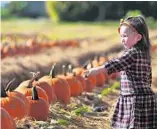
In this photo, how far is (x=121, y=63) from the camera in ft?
16.8

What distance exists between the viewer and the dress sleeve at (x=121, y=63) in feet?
16.6

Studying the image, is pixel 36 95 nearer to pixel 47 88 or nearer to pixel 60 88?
pixel 47 88

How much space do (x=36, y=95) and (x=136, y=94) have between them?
1.45 metres

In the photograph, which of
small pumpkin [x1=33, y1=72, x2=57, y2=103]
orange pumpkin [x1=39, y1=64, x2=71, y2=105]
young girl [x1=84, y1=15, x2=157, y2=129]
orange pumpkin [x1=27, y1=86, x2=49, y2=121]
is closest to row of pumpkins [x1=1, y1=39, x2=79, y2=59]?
orange pumpkin [x1=39, y1=64, x2=71, y2=105]

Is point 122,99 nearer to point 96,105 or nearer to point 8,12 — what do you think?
point 96,105

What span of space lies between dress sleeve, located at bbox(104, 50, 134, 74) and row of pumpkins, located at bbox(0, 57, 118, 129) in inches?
9.6

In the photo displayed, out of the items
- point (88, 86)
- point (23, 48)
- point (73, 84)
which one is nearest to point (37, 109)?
point (73, 84)

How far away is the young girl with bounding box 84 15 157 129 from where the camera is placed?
5.18m

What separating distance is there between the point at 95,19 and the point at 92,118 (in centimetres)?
4356

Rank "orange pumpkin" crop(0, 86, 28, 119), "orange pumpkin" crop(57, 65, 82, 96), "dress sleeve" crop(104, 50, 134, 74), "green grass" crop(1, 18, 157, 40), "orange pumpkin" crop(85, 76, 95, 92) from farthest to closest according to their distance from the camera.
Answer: "green grass" crop(1, 18, 157, 40) < "orange pumpkin" crop(85, 76, 95, 92) < "orange pumpkin" crop(57, 65, 82, 96) < "orange pumpkin" crop(0, 86, 28, 119) < "dress sleeve" crop(104, 50, 134, 74)

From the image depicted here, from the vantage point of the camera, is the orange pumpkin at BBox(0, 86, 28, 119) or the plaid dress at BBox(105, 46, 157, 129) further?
the orange pumpkin at BBox(0, 86, 28, 119)

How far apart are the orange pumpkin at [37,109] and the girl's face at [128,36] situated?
54.6 inches

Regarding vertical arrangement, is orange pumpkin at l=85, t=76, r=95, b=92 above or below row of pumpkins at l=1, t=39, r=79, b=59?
below

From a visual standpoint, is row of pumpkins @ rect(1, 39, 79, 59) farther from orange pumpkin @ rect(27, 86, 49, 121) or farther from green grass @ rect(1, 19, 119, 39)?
green grass @ rect(1, 19, 119, 39)
